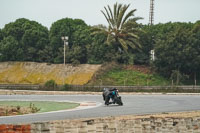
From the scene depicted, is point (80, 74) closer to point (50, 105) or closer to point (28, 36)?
point (28, 36)

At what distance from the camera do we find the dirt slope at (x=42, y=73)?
193 ft

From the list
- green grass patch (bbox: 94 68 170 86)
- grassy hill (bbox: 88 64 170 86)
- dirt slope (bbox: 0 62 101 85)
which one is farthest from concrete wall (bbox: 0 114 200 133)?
dirt slope (bbox: 0 62 101 85)

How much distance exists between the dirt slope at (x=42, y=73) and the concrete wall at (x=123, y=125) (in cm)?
4359

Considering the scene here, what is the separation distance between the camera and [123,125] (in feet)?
37.6

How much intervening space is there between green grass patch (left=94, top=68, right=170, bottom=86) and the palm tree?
3985 mm

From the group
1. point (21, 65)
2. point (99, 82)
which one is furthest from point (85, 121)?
point (21, 65)

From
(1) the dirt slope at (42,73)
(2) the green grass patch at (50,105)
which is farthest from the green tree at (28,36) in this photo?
(2) the green grass patch at (50,105)

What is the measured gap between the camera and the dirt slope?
5878 centimetres

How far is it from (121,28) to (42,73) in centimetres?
1323

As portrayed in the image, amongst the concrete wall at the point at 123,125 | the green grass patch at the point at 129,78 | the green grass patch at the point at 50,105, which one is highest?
the green grass patch at the point at 129,78

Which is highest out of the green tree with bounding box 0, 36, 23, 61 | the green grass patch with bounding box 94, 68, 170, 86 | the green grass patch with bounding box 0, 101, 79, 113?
the green tree with bounding box 0, 36, 23, 61

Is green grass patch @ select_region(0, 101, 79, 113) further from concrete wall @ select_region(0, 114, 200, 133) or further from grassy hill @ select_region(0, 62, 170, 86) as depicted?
grassy hill @ select_region(0, 62, 170, 86)

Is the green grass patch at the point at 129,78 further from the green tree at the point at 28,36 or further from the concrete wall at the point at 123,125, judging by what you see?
the concrete wall at the point at 123,125

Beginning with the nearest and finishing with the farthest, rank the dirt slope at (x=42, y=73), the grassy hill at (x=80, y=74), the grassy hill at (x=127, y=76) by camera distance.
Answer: the grassy hill at (x=127, y=76) < the grassy hill at (x=80, y=74) < the dirt slope at (x=42, y=73)
